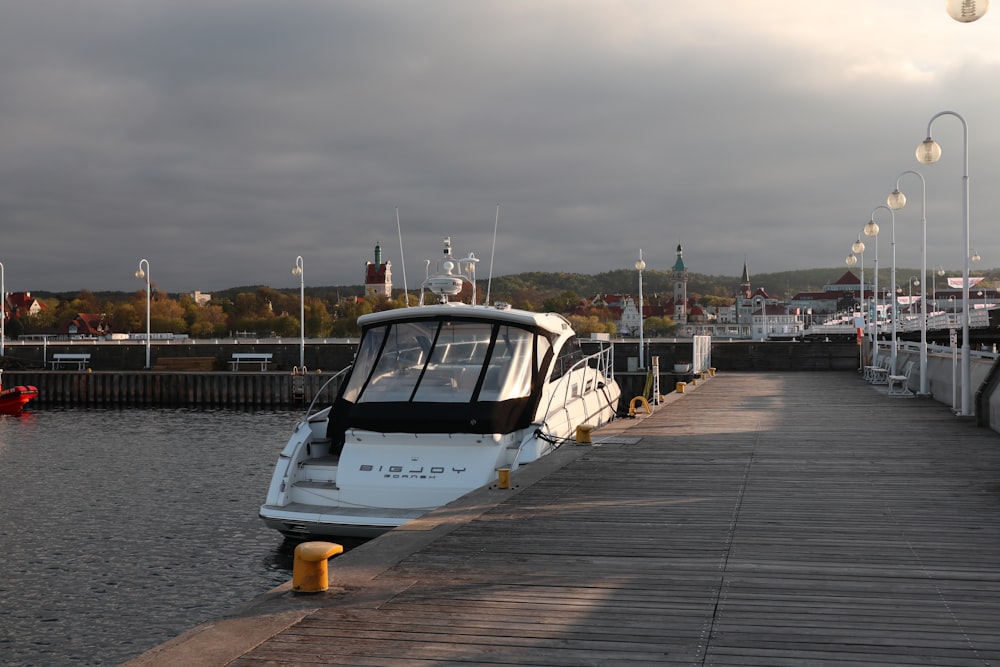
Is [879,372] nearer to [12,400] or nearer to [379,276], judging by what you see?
[12,400]

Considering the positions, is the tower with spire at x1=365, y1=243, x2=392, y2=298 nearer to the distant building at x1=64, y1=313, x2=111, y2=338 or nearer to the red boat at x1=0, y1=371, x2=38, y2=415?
the distant building at x1=64, y1=313, x2=111, y2=338

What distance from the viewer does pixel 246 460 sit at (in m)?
30.7

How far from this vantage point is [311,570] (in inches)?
287

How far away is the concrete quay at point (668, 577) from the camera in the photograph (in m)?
5.98

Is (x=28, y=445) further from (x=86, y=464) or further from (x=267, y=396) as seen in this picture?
(x=267, y=396)

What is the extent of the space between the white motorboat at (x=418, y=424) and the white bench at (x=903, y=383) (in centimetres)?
1511

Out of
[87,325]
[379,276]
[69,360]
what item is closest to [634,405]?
[69,360]

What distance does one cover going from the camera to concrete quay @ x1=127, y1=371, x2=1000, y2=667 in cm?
598

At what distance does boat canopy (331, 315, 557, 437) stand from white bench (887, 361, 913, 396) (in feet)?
51.8

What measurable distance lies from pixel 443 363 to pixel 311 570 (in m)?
9.43

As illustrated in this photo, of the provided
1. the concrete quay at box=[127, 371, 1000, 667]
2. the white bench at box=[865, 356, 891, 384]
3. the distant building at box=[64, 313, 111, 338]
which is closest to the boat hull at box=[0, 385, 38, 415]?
the white bench at box=[865, 356, 891, 384]

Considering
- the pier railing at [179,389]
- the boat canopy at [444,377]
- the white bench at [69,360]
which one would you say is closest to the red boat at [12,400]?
the pier railing at [179,389]

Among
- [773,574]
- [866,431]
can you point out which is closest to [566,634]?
[773,574]

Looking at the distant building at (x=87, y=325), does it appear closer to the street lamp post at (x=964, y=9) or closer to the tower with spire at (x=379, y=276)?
the tower with spire at (x=379, y=276)
